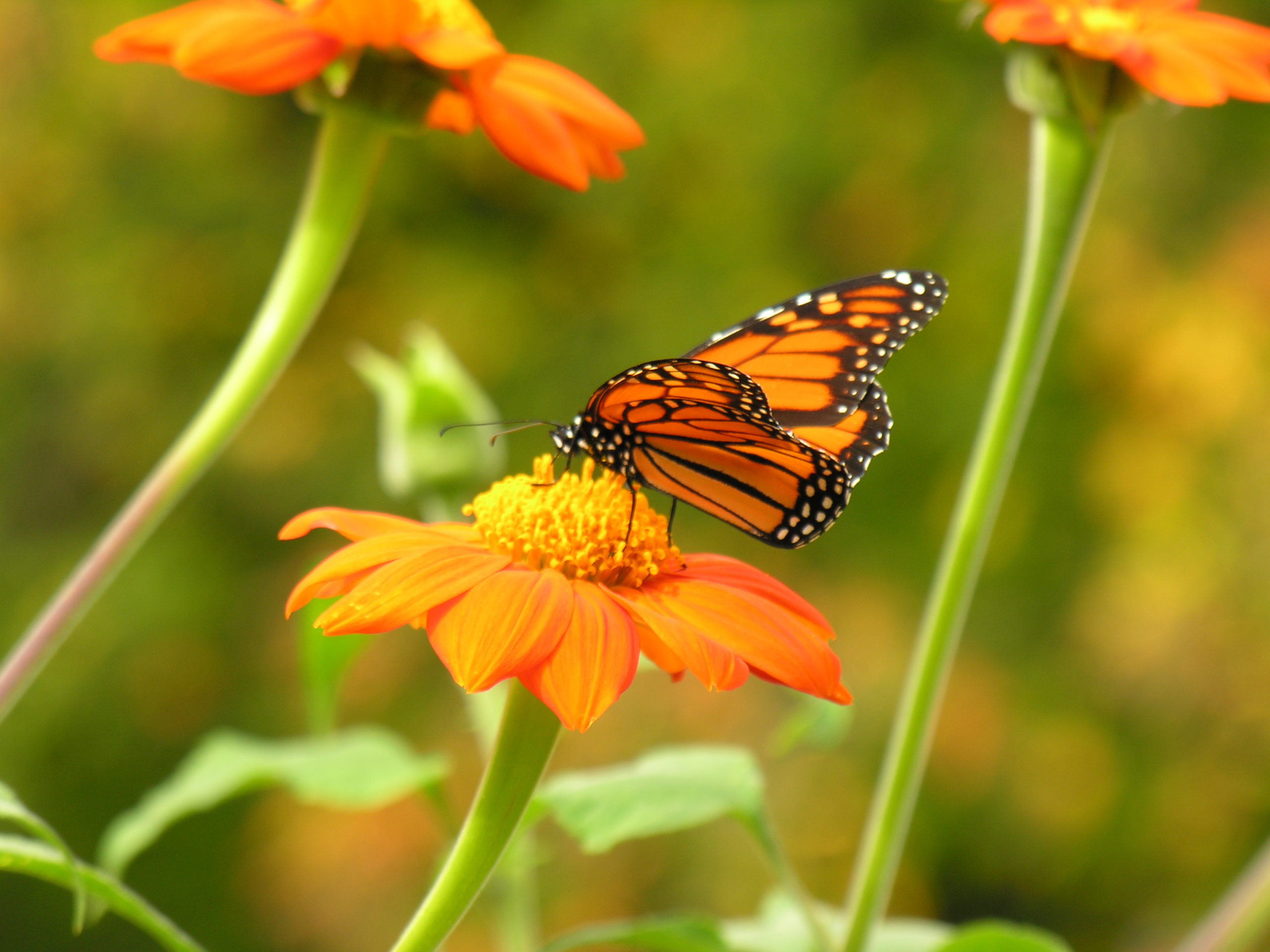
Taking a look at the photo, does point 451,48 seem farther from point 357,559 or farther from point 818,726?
point 818,726

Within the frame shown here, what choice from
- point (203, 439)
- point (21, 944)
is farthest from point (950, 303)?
point (21, 944)

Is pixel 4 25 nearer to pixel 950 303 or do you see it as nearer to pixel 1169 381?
pixel 950 303

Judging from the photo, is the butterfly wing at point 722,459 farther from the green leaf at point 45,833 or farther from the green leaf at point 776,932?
the green leaf at point 45,833

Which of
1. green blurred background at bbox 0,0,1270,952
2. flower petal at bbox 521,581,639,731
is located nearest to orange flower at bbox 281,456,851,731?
flower petal at bbox 521,581,639,731

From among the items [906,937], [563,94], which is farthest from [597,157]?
[906,937]

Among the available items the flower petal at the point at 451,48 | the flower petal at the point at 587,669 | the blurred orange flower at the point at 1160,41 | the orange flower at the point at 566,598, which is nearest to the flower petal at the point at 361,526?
the orange flower at the point at 566,598
